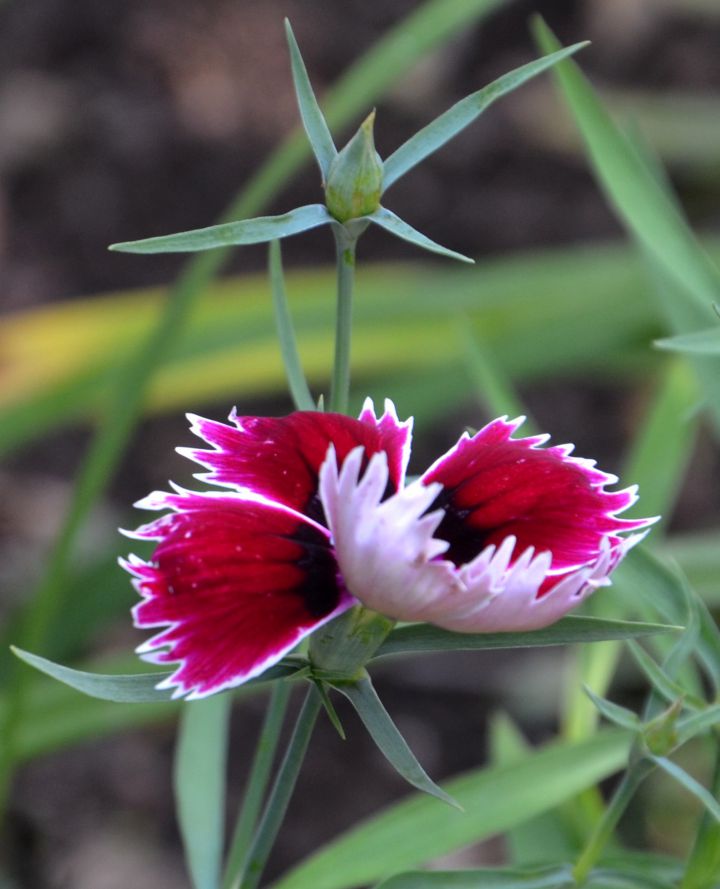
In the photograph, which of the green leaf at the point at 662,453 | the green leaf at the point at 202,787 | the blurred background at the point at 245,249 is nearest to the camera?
the green leaf at the point at 202,787

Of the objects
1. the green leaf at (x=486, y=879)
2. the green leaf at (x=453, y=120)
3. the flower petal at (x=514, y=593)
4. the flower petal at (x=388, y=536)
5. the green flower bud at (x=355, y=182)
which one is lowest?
the green leaf at (x=486, y=879)

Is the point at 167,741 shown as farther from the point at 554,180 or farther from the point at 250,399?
the point at 554,180

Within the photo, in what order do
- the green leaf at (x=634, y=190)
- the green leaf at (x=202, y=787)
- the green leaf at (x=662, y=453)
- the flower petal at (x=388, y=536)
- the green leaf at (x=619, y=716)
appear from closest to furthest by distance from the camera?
the flower petal at (x=388, y=536) < the green leaf at (x=619, y=716) < the green leaf at (x=202, y=787) < the green leaf at (x=634, y=190) < the green leaf at (x=662, y=453)

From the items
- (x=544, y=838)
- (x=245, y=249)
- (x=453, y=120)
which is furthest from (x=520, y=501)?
(x=245, y=249)

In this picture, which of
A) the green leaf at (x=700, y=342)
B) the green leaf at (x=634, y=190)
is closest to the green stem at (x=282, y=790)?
the green leaf at (x=700, y=342)

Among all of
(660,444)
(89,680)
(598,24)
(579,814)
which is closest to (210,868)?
(89,680)

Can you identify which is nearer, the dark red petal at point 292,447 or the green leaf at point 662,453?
the dark red petal at point 292,447

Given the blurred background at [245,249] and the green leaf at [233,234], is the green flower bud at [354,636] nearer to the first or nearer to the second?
the green leaf at [233,234]
